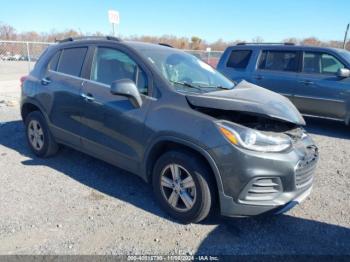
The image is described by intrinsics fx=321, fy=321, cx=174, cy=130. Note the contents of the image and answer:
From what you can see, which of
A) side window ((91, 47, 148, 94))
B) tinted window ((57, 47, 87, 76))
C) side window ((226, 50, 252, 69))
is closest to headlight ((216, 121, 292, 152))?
side window ((91, 47, 148, 94))

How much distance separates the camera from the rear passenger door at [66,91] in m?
4.25

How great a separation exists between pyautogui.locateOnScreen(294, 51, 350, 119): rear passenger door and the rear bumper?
14.4 feet

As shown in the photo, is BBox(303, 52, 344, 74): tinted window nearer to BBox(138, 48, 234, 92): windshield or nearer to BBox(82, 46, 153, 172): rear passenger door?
BBox(138, 48, 234, 92): windshield

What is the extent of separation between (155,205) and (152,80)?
1.43 metres

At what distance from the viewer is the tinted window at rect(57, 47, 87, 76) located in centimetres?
436

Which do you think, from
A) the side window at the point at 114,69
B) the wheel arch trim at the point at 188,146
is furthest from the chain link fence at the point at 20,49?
the wheel arch trim at the point at 188,146

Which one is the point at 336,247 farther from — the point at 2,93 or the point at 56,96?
the point at 2,93

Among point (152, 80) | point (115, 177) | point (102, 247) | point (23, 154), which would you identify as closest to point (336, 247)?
point (102, 247)

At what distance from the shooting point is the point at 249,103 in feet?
10.3

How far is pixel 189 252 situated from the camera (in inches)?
114

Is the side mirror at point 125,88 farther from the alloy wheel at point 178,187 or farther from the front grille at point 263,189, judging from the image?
the front grille at point 263,189

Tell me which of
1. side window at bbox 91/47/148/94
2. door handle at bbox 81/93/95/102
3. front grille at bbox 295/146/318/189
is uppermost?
side window at bbox 91/47/148/94

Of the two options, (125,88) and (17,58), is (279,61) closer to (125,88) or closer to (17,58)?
(125,88)

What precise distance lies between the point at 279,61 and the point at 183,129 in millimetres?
5483
